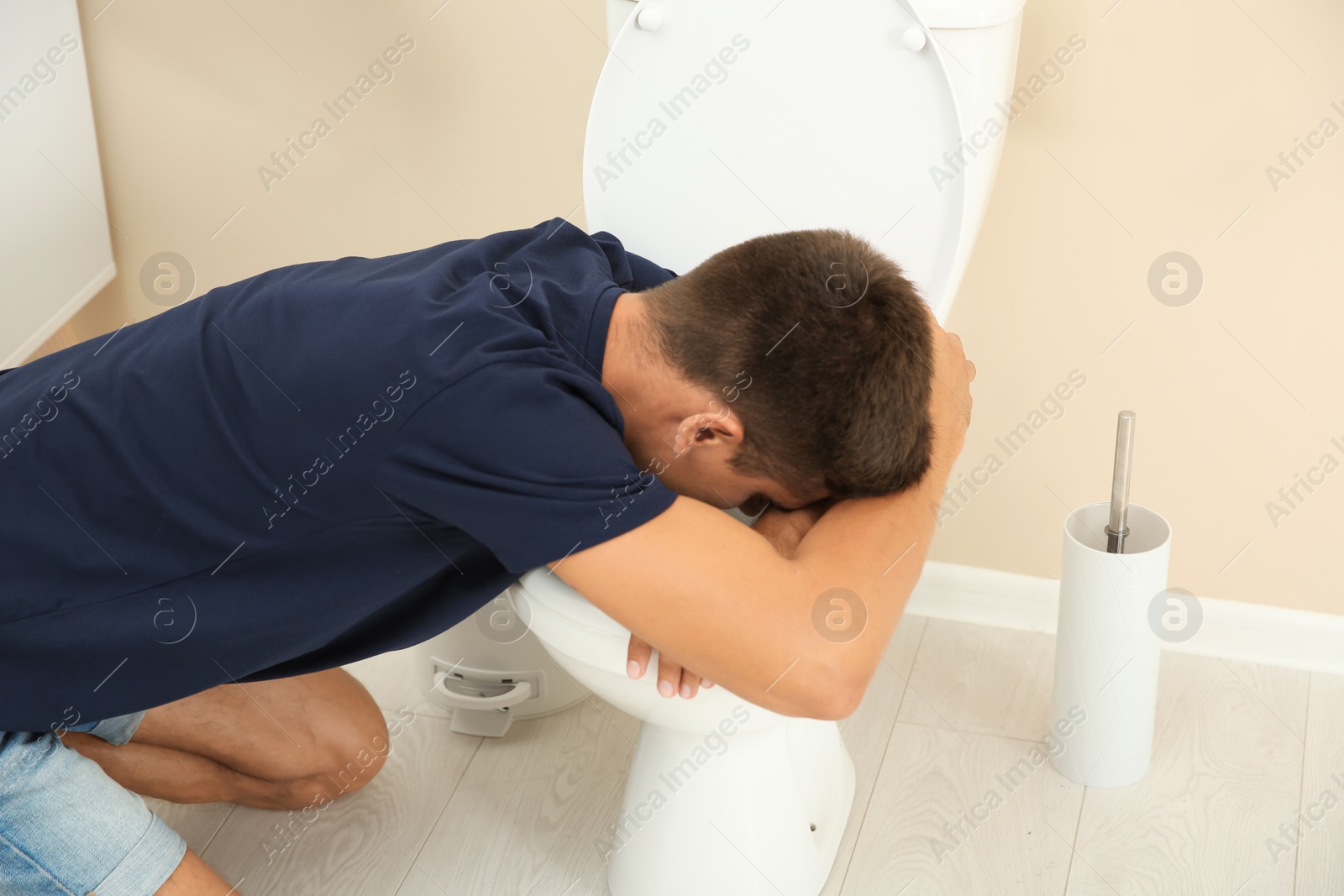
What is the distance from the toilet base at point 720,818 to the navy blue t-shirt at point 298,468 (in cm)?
26

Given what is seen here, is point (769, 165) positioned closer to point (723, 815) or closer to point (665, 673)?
point (665, 673)

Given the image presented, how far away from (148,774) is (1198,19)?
1.24 m

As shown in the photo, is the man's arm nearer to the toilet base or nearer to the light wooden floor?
the toilet base

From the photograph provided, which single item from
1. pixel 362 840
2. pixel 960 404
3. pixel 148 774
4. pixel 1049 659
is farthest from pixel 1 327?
pixel 1049 659

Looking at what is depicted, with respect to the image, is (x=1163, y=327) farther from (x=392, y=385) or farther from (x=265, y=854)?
(x=265, y=854)

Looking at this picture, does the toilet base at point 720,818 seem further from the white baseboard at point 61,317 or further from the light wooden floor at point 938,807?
the white baseboard at point 61,317

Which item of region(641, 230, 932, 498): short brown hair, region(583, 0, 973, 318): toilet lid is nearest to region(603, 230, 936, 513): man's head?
region(641, 230, 932, 498): short brown hair

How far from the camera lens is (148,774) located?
116cm

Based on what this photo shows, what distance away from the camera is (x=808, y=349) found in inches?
31.8

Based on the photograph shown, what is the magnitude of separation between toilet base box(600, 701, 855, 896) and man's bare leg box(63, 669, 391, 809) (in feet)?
1.01

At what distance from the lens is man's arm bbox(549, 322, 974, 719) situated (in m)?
0.78

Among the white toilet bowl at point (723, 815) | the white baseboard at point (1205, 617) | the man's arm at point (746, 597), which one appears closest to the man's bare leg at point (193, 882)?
the white toilet bowl at point (723, 815)

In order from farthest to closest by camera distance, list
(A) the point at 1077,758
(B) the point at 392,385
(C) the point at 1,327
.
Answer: (C) the point at 1,327 < (A) the point at 1077,758 < (B) the point at 392,385

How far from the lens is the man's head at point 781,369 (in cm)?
81
